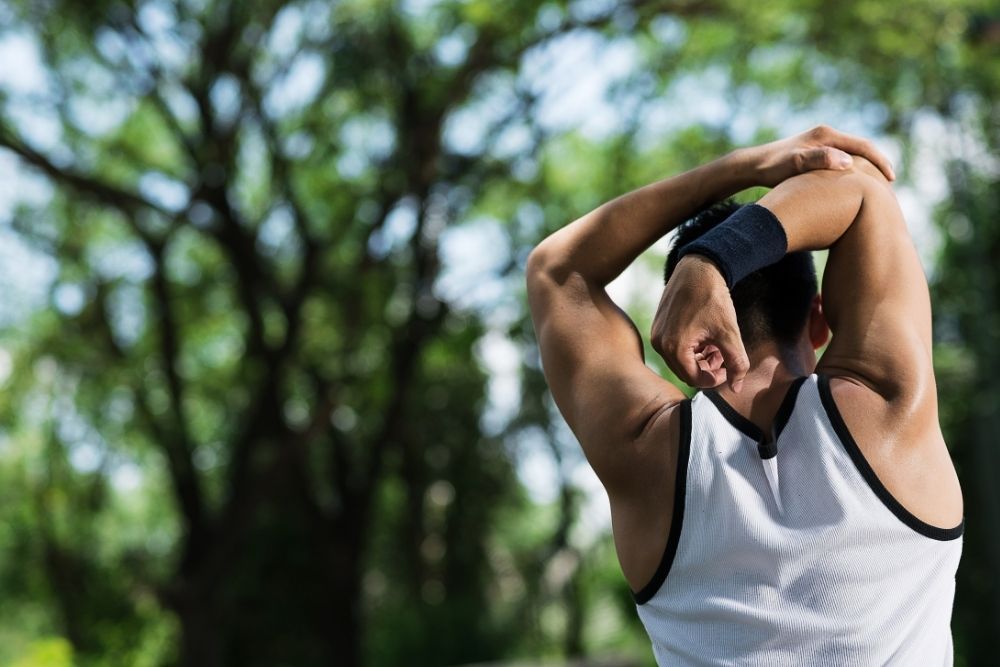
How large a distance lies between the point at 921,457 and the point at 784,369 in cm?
26

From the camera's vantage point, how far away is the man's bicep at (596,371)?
166cm

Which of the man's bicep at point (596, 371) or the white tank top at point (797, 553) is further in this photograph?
the man's bicep at point (596, 371)

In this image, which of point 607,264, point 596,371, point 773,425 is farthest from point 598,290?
point 773,425

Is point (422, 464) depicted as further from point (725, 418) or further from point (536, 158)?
point (725, 418)

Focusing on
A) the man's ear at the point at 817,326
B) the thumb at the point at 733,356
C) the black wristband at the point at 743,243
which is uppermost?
the black wristband at the point at 743,243

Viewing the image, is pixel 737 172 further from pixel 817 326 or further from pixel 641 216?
pixel 817 326

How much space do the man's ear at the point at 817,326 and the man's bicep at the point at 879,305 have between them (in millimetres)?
111

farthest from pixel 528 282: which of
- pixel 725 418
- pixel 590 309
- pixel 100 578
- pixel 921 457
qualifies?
pixel 100 578

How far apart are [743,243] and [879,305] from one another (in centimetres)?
24

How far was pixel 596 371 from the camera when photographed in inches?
68.4

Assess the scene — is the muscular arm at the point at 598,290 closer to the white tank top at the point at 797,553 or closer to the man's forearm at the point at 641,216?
the man's forearm at the point at 641,216

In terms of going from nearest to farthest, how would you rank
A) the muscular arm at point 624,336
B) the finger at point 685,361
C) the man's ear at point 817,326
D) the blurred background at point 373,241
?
the finger at point 685,361
the muscular arm at point 624,336
the man's ear at point 817,326
the blurred background at point 373,241

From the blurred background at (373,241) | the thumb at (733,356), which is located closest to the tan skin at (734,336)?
the thumb at (733,356)

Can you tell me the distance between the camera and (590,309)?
1814mm
